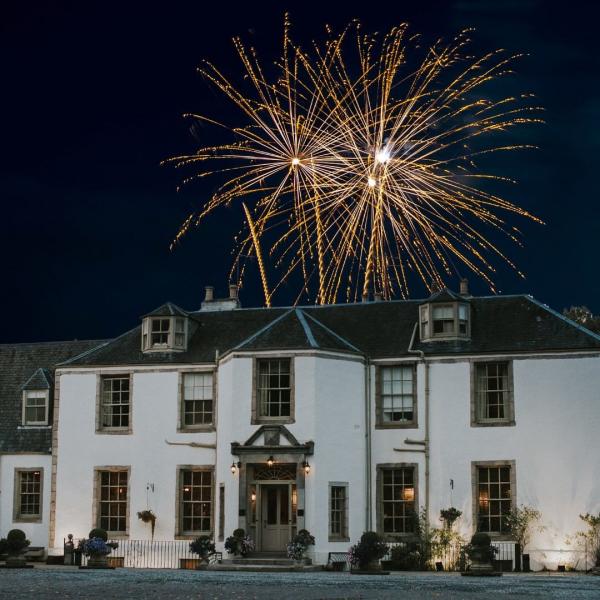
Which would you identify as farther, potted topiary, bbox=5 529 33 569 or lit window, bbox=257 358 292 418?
lit window, bbox=257 358 292 418

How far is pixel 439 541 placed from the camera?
33375 millimetres

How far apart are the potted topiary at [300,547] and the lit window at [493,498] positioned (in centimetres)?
516

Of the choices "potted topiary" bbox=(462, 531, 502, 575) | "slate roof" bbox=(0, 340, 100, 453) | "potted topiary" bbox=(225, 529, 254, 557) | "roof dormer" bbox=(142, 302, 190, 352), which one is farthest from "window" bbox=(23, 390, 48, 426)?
"potted topiary" bbox=(462, 531, 502, 575)

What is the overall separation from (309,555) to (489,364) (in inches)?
312

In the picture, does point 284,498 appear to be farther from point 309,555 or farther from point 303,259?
point 303,259

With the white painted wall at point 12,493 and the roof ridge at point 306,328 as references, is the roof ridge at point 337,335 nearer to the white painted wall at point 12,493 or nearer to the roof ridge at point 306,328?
the roof ridge at point 306,328

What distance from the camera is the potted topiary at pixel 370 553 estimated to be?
99.9ft

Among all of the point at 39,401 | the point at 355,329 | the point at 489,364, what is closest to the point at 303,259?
the point at 355,329

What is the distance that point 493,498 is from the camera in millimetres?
33781

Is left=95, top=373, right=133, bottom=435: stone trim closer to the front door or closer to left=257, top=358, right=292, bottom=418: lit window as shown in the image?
left=257, top=358, right=292, bottom=418: lit window

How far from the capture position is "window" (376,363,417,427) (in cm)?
3509

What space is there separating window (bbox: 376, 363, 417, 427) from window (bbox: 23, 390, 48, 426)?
11.7 meters

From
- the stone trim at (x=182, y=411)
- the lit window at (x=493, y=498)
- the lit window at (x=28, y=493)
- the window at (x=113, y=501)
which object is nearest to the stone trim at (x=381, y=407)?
the lit window at (x=493, y=498)

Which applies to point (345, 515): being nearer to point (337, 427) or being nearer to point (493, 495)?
point (337, 427)
